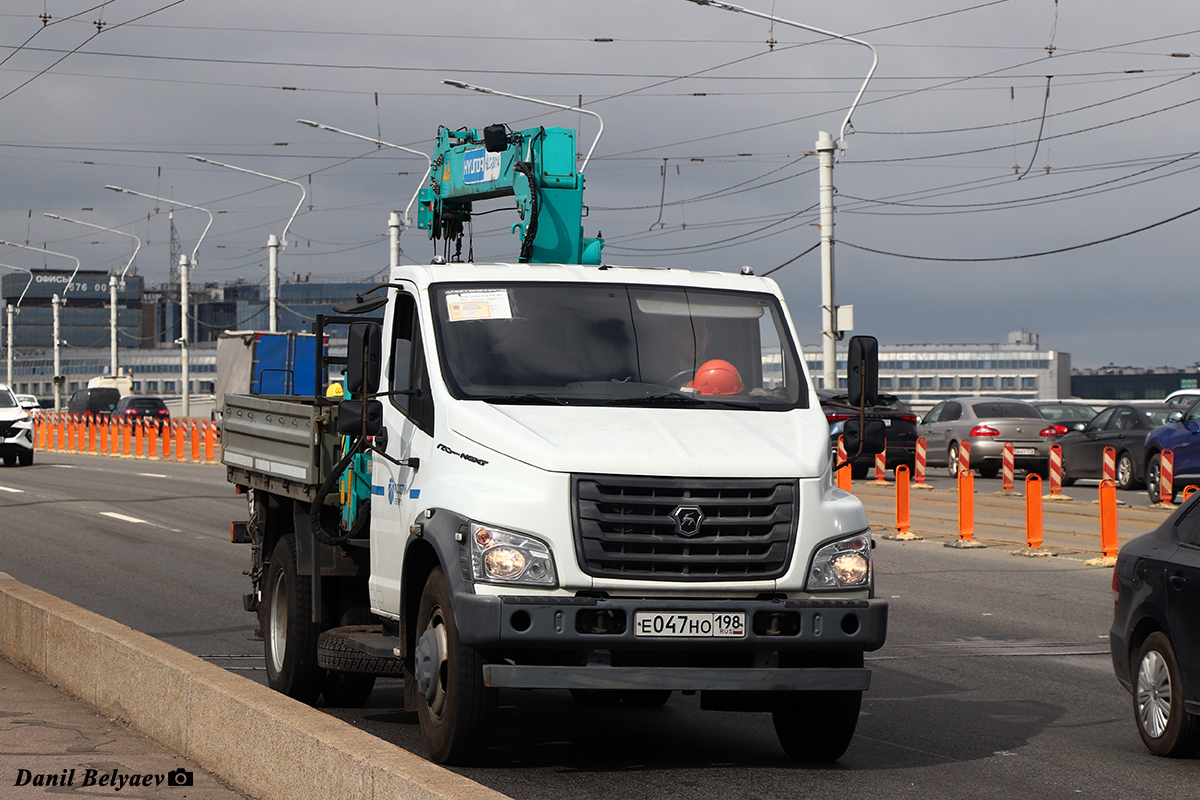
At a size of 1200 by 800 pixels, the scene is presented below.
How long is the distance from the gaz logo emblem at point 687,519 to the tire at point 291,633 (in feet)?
9.76

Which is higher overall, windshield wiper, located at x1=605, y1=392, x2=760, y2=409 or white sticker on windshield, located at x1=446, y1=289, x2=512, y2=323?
white sticker on windshield, located at x1=446, y1=289, x2=512, y2=323

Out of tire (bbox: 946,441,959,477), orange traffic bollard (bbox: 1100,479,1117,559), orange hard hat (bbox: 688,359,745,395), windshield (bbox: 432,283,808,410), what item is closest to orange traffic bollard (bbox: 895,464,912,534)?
orange traffic bollard (bbox: 1100,479,1117,559)

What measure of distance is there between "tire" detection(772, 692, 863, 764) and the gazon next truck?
1cm

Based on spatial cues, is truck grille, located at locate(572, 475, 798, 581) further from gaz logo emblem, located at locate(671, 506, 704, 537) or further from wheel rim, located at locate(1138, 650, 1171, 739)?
wheel rim, located at locate(1138, 650, 1171, 739)

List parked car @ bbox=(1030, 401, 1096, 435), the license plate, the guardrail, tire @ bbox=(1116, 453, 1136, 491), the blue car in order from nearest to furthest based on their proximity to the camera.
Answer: the license plate
the blue car
tire @ bbox=(1116, 453, 1136, 491)
parked car @ bbox=(1030, 401, 1096, 435)
the guardrail

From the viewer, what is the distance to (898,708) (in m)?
8.74

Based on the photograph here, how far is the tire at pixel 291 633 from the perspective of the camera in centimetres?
857

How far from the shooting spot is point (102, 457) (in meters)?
48.8

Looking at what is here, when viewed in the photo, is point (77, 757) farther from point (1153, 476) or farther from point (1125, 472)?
point (1125, 472)

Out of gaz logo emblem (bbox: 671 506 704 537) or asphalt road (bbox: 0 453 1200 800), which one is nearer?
gaz logo emblem (bbox: 671 506 704 537)

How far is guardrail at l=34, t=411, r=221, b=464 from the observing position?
45.5 m

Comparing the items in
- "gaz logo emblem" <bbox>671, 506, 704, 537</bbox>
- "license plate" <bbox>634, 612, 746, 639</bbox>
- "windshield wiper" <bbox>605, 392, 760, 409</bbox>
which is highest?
"windshield wiper" <bbox>605, 392, 760, 409</bbox>

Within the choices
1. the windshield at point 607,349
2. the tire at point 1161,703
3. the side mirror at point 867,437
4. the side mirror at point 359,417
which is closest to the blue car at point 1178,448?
the tire at point 1161,703

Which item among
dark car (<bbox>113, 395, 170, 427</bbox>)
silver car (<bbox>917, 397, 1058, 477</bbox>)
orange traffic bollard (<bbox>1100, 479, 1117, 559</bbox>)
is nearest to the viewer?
orange traffic bollard (<bbox>1100, 479, 1117, 559</bbox>)
